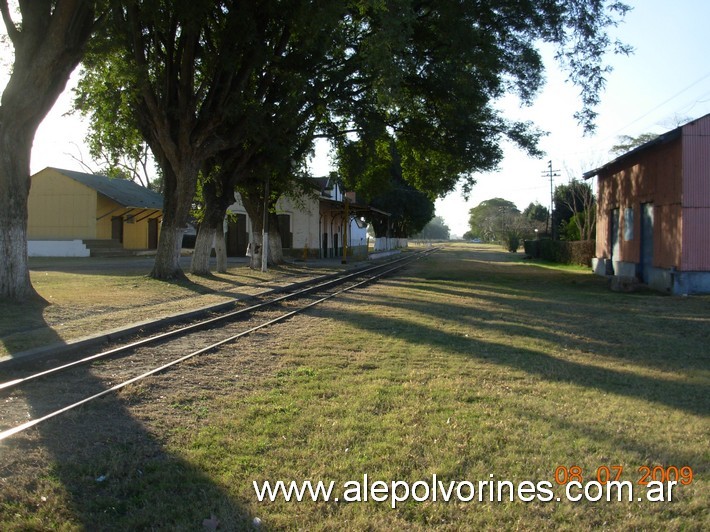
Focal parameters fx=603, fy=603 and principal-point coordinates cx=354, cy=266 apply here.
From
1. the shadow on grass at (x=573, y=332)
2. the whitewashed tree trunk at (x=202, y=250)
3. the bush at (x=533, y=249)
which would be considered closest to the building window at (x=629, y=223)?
the shadow on grass at (x=573, y=332)

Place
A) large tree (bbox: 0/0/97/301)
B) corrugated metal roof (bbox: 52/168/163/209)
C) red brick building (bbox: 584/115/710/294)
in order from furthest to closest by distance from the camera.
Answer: corrugated metal roof (bbox: 52/168/163/209) → red brick building (bbox: 584/115/710/294) → large tree (bbox: 0/0/97/301)

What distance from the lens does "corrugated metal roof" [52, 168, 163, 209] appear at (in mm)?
38172

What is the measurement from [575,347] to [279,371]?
16.3ft

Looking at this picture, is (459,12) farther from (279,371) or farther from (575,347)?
(279,371)

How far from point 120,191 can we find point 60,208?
4166mm

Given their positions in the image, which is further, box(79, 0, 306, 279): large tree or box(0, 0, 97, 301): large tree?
box(79, 0, 306, 279): large tree

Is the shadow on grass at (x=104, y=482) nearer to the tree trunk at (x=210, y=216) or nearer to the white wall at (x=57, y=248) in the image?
the tree trunk at (x=210, y=216)

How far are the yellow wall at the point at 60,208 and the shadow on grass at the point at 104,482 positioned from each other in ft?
117

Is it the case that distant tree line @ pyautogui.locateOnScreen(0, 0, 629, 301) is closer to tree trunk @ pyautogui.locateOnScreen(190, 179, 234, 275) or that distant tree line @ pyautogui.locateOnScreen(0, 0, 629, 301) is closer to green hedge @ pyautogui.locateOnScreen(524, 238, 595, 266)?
tree trunk @ pyautogui.locateOnScreen(190, 179, 234, 275)

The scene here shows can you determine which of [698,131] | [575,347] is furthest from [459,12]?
[575,347]

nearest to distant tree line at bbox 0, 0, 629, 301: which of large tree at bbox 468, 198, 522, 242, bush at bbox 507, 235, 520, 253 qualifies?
bush at bbox 507, 235, 520, 253

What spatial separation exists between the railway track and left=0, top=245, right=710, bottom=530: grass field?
347 mm

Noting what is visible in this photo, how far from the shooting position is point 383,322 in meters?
12.4

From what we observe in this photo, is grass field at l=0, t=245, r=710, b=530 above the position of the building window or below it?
below
